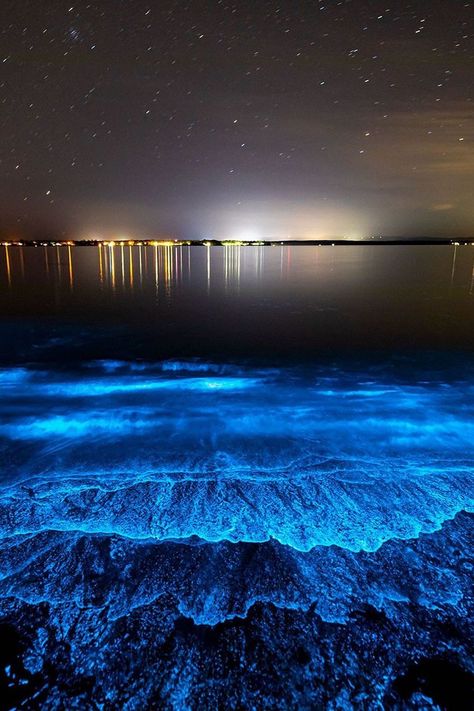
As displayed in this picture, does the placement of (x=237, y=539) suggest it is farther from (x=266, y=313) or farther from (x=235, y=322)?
(x=266, y=313)

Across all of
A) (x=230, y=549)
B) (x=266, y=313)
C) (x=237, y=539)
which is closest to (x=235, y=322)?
(x=266, y=313)

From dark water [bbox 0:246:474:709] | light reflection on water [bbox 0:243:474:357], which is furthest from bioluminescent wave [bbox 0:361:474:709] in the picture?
light reflection on water [bbox 0:243:474:357]

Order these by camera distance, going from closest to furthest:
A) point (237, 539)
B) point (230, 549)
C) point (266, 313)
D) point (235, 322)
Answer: point (230, 549) < point (237, 539) < point (235, 322) < point (266, 313)

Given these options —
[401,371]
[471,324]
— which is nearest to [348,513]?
[401,371]

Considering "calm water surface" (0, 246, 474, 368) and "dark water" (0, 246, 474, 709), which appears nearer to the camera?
"dark water" (0, 246, 474, 709)

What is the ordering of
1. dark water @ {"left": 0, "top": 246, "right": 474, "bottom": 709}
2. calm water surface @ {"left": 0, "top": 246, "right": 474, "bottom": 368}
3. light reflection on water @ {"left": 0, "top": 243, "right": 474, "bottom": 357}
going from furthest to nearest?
light reflection on water @ {"left": 0, "top": 243, "right": 474, "bottom": 357} < calm water surface @ {"left": 0, "top": 246, "right": 474, "bottom": 368} < dark water @ {"left": 0, "top": 246, "right": 474, "bottom": 709}

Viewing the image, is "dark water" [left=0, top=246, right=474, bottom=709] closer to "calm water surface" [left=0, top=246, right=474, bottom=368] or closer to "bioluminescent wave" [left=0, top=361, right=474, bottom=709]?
"bioluminescent wave" [left=0, top=361, right=474, bottom=709]

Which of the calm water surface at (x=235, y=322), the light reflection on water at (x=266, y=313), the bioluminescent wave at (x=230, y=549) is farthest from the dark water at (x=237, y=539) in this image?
the light reflection on water at (x=266, y=313)
